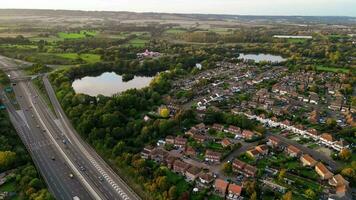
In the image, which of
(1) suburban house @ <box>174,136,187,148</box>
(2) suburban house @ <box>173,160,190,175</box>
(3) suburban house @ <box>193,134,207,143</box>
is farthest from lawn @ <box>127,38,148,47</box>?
(2) suburban house @ <box>173,160,190,175</box>

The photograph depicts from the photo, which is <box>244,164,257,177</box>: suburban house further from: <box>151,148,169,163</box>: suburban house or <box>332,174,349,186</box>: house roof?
<box>151,148,169,163</box>: suburban house

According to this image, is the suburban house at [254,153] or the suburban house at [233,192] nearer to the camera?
the suburban house at [233,192]

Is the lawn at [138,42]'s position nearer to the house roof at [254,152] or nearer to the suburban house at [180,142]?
the suburban house at [180,142]

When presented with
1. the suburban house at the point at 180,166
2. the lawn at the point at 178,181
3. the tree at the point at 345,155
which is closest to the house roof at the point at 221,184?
the lawn at the point at 178,181

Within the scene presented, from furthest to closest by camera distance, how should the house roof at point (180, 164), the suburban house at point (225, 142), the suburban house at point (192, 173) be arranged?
1. the suburban house at point (225, 142)
2. the house roof at point (180, 164)
3. the suburban house at point (192, 173)

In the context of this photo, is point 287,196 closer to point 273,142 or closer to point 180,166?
point 180,166

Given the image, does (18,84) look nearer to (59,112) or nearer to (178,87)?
(59,112)

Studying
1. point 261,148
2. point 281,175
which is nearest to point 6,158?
point 261,148
